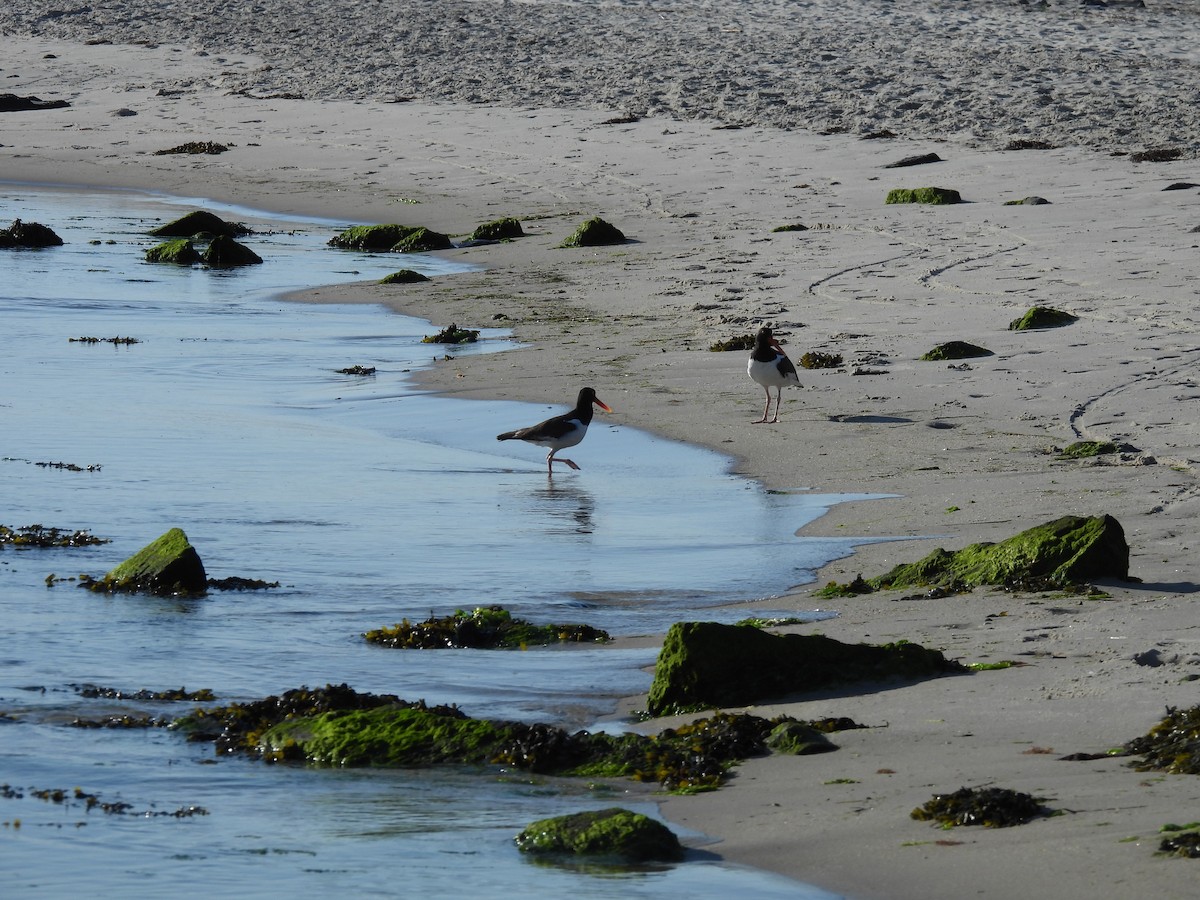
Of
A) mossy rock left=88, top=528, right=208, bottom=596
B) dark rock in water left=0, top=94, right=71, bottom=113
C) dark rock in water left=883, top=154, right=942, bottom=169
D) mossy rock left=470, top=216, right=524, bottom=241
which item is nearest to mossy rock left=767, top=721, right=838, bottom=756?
mossy rock left=88, top=528, right=208, bottom=596

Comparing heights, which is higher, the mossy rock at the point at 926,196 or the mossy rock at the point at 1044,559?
the mossy rock at the point at 926,196

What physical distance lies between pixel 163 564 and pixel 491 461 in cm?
413

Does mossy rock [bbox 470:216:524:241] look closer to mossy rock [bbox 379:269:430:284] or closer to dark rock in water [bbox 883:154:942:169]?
mossy rock [bbox 379:269:430:284]

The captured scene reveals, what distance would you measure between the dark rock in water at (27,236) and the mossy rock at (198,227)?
1613mm

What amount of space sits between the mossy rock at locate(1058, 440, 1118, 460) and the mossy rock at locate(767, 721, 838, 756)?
5456 mm

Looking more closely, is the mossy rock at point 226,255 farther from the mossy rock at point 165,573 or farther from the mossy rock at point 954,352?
the mossy rock at point 165,573

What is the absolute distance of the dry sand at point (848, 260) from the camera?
538cm

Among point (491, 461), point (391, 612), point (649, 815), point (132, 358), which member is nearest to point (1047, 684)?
point (649, 815)

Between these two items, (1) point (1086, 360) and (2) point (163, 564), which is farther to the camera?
(1) point (1086, 360)

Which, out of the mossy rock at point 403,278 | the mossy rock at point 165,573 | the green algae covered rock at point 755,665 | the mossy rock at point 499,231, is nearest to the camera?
the green algae covered rock at point 755,665

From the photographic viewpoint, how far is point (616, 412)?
1323 centimetres

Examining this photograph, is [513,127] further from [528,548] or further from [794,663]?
[794,663]

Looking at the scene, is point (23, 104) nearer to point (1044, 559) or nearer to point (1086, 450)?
point (1086, 450)

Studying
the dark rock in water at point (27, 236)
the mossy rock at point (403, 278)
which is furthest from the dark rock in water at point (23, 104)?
the mossy rock at point (403, 278)
